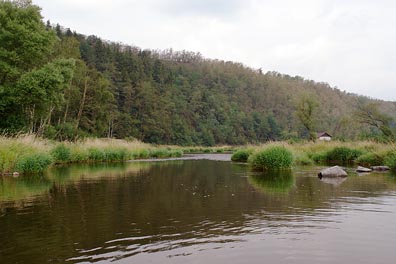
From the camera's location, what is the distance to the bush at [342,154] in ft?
100

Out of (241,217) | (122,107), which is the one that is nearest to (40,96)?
(241,217)

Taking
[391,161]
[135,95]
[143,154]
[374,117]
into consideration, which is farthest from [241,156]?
[135,95]

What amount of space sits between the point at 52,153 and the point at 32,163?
19.2 feet

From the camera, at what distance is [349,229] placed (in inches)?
309

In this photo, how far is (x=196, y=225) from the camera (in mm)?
8148

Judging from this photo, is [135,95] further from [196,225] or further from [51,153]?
[196,225]

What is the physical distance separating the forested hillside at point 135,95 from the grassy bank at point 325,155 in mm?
15649

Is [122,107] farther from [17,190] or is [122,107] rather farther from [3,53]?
[17,190]

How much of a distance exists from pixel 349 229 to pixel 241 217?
2326mm

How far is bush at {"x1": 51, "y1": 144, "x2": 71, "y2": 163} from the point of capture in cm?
2581

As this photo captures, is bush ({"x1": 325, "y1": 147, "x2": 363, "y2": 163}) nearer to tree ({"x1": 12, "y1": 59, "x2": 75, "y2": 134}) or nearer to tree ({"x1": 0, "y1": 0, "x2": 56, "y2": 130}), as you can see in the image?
tree ({"x1": 12, "y1": 59, "x2": 75, "y2": 134})

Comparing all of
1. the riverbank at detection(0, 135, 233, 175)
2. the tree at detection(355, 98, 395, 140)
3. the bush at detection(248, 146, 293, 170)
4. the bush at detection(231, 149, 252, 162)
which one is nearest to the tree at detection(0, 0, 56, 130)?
the riverbank at detection(0, 135, 233, 175)

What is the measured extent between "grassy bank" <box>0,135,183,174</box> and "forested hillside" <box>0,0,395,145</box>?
149 inches

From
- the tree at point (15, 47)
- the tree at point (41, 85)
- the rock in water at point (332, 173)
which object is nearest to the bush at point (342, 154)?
the rock in water at point (332, 173)
